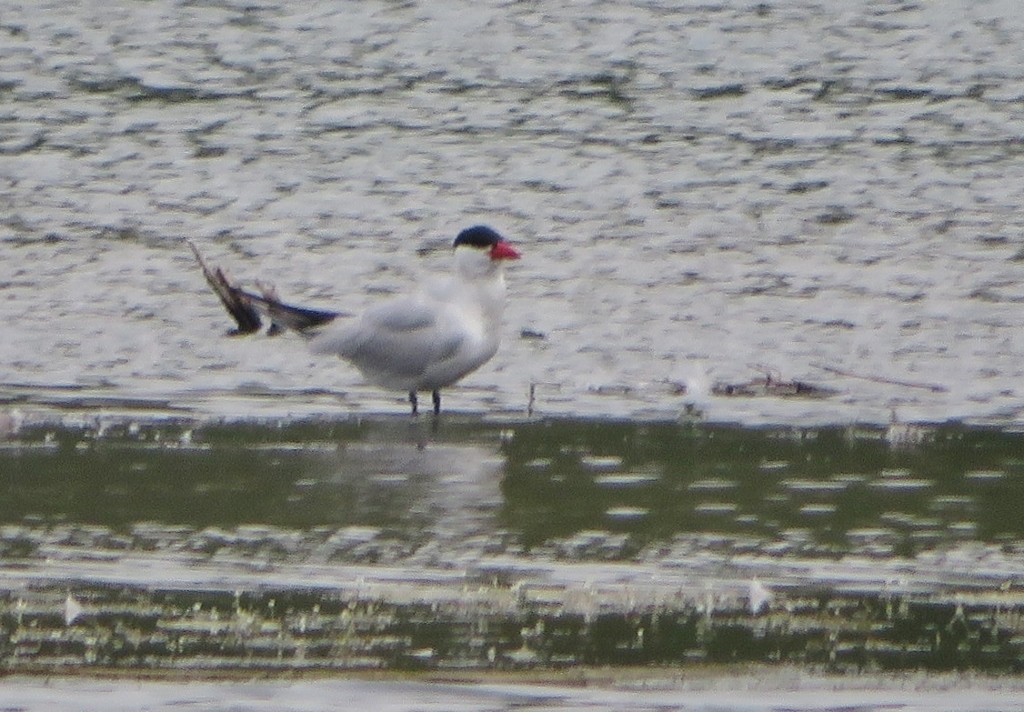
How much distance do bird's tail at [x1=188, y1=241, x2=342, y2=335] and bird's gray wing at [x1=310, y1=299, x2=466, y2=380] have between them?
0.42ft

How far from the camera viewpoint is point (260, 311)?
10984 mm

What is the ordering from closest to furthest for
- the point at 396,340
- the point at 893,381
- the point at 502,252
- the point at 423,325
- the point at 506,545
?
the point at 506,545 < the point at 893,381 < the point at 396,340 < the point at 423,325 < the point at 502,252

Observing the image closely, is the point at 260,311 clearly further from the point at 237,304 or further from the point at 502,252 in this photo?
Result: the point at 502,252

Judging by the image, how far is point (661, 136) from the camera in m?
15.7

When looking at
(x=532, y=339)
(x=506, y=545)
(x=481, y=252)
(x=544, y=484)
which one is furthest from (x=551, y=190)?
(x=506, y=545)

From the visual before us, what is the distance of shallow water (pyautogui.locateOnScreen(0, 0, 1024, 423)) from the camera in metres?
10.5

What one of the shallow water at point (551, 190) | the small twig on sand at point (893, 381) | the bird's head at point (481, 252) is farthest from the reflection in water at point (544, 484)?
the bird's head at point (481, 252)

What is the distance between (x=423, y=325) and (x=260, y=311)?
960mm

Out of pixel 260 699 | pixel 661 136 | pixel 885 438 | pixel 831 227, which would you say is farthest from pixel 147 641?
Answer: pixel 661 136

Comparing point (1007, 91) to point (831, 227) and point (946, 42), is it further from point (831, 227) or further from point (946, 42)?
point (831, 227)

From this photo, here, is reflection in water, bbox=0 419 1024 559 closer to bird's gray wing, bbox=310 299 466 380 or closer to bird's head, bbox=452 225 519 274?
bird's gray wing, bbox=310 299 466 380

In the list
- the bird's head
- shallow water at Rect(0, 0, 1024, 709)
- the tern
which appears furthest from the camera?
the bird's head

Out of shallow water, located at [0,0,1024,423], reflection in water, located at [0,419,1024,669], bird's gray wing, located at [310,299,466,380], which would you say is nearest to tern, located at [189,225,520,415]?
bird's gray wing, located at [310,299,466,380]

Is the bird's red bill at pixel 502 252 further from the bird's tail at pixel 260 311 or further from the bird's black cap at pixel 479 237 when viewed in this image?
the bird's tail at pixel 260 311
